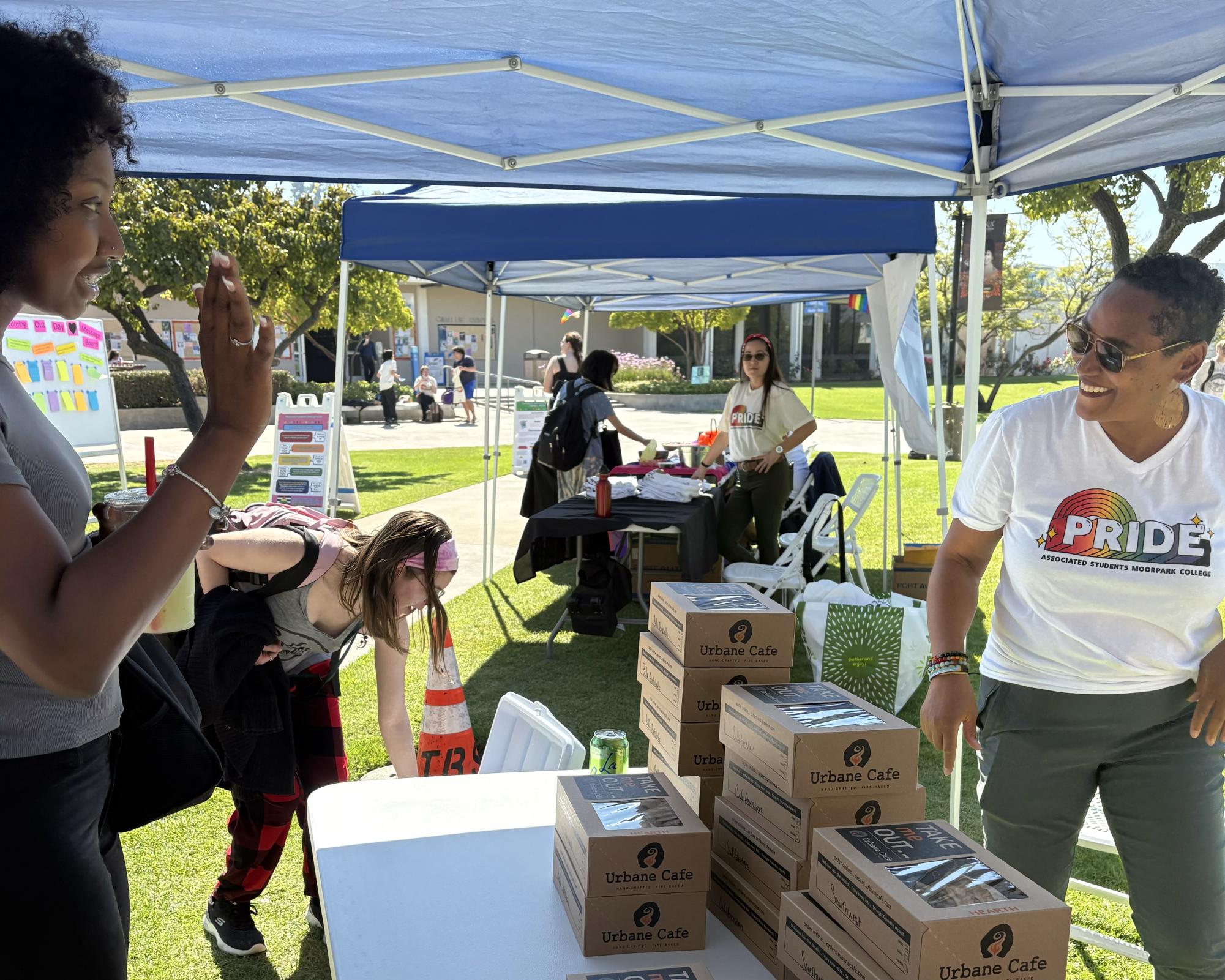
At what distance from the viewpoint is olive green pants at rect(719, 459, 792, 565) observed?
6496 millimetres

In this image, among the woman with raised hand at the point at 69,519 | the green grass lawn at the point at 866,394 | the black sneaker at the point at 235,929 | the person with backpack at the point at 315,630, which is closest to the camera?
the woman with raised hand at the point at 69,519

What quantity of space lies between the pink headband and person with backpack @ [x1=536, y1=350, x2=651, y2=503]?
4.72 m

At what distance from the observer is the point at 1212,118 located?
254cm

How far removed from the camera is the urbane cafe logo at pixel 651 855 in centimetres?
138

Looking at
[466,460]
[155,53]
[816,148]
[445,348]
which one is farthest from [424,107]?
[445,348]

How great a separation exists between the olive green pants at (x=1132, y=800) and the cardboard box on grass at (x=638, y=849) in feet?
2.65

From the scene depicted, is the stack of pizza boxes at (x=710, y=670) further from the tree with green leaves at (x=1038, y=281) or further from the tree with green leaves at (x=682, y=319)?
the tree with green leaves at (x=682, y=319)

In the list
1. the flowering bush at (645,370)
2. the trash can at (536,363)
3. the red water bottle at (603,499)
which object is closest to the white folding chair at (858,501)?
the red water bottle at (603,499)

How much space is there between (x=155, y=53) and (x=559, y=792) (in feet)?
7.50

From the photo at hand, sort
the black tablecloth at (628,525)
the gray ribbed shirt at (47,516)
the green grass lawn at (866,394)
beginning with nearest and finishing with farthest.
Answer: the gray ribbed shirt at (47,516)
the black tablecloth at (628,525)
the green grass lawn at (866,394)

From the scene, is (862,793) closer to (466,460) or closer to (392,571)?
(392,571)

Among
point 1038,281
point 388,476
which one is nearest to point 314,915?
point 388,476

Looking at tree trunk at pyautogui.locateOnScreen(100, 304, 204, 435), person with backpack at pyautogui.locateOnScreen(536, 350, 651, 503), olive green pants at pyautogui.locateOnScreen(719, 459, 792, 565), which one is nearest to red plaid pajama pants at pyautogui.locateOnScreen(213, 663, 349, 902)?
olive green pants at pyautogui.locateOnScreen(719, 459, 792, 565)

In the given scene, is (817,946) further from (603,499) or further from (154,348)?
(154,348)
